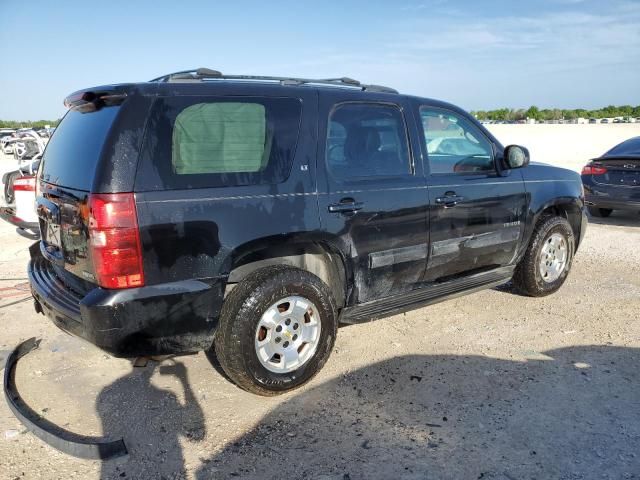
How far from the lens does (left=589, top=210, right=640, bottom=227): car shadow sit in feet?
30.6

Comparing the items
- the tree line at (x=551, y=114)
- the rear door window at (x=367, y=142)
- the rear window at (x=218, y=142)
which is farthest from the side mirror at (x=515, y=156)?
the tree line at (x=551, y=114)

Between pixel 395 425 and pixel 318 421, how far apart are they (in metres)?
0.45

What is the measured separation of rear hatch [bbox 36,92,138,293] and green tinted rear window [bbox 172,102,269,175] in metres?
0.39

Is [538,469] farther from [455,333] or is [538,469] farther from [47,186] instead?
[47,186]

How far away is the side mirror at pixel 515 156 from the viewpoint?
4.68 meters

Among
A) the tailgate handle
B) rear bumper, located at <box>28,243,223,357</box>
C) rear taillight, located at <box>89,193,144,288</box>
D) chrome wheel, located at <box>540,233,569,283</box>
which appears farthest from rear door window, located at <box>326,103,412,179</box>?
chrome wheel, located at <box>540,233,569,283</box>

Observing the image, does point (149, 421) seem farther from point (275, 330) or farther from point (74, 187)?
point (74, 187)

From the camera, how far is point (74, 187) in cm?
309

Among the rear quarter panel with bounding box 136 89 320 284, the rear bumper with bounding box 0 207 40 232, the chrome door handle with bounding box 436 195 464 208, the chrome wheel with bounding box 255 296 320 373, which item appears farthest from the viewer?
the rear bumper with bounding box 0 207 40 232

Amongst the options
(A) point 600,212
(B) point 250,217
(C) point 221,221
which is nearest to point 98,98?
(C) point 221,221

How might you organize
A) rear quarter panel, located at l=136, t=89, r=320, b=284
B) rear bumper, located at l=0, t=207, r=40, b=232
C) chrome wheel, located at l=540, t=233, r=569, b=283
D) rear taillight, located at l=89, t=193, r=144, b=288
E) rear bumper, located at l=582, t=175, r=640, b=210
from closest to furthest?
rear taillight, located at l=89, t=193, r=144, b=288 → rear quarter panel, located at l=136, t=89, r=320, b=284 → chrome wheel, located at l=540, t=233, r=569, b=283 → rear bumper, located at l=0, t=207, r=40, b=232 → rear bumper, located at l=582, t=175, r=640, b=210

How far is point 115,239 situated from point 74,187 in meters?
0.50

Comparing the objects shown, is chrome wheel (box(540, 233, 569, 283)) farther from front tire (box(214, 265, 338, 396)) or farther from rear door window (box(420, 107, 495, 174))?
front tire (box(214, 265, 338, 396))

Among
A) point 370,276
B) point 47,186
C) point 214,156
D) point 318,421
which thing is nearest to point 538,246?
point 370,276
